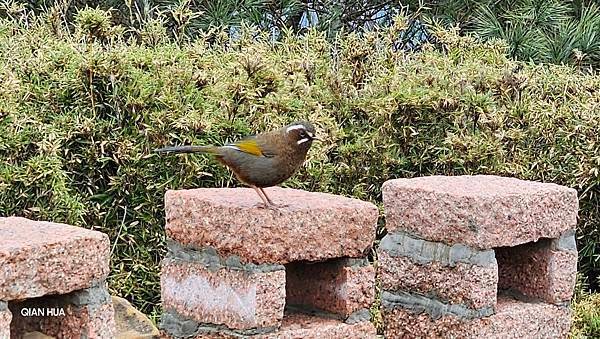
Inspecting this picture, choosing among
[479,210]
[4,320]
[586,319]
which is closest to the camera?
[4,320]

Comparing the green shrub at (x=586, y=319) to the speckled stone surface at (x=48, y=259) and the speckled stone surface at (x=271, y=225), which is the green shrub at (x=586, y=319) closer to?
the speckled stone surface at (x=271, y=225)

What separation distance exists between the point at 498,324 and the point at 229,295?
3.32 ft

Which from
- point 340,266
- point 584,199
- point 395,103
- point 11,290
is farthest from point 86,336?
point 584,199

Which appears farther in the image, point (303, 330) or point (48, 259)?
point (303, 330)

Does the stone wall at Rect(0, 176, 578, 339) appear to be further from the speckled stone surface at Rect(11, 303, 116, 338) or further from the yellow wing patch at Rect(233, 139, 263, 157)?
the yellow wing patch at Rect(233, 139, 263, 157)

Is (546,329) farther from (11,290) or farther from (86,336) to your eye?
(11,290)

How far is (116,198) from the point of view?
4586mm

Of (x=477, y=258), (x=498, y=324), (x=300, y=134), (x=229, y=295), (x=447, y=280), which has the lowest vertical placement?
(x=498, y=324)

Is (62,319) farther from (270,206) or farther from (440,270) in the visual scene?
(440,270)

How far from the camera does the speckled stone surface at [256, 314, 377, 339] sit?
123 inches

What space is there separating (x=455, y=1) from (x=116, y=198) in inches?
254

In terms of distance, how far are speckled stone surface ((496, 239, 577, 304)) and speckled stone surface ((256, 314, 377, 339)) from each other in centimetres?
75

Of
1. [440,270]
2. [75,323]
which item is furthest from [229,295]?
[440,270]

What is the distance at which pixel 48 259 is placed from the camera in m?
2.55
